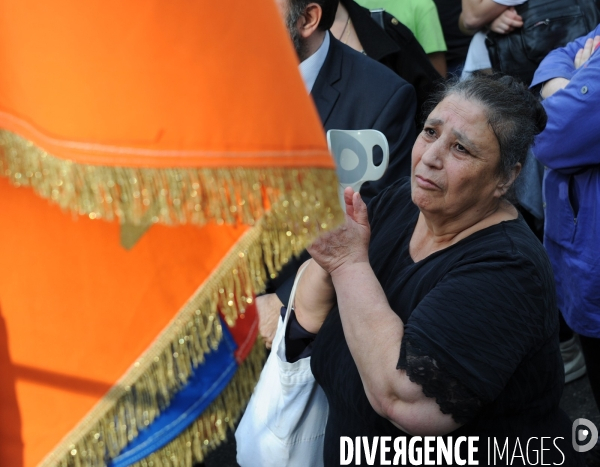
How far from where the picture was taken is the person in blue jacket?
2.44 meters

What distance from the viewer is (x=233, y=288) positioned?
1166 mm

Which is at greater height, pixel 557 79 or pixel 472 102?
pixel 557 79

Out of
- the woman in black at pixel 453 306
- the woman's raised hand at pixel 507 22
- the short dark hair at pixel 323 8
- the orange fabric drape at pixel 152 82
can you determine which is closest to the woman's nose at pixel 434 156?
the woman in black at pixel 453 306

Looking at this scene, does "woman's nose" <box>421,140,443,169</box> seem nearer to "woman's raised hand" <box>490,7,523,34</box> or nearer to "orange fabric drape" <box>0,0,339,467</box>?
"orange fabric drape" <box>0,0,339,467</box>

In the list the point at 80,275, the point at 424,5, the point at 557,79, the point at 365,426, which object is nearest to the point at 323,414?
the point at 365,426

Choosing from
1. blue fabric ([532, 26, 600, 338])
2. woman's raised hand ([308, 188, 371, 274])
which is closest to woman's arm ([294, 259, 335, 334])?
woman's raised hand ([308, 188, 371, 274])

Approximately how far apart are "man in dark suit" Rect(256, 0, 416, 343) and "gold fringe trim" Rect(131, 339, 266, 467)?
108 cm

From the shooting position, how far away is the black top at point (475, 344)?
160 cm

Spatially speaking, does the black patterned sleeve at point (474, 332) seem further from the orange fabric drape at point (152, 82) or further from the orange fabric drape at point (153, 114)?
the orange fabric drape at point (152, 82)

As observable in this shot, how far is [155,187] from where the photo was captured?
978mm

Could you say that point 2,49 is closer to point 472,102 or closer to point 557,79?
point 472,102

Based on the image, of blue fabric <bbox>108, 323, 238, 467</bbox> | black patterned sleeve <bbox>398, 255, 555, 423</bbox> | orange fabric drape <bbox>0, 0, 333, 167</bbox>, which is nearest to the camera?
orange fabric drape <bbox>0, 0, 333, 167</bbox>

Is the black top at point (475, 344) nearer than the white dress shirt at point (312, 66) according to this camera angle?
Yes

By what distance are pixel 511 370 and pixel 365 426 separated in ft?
1.30
